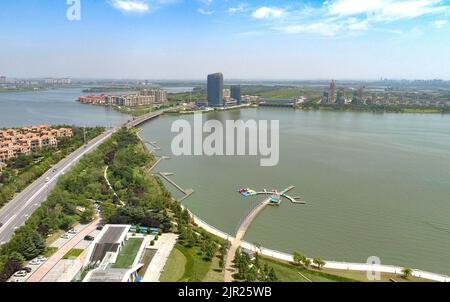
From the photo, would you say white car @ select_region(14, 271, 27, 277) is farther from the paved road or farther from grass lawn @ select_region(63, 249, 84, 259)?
grass lawn @ select_region(63, 249, 84, 259)

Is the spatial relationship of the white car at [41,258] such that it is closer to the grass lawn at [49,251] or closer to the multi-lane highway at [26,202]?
the grass lawn at [49,251]

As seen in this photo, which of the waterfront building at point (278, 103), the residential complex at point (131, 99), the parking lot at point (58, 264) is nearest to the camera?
the parking lot at point (58, 264)

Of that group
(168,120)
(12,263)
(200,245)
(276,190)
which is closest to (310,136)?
(276,190)

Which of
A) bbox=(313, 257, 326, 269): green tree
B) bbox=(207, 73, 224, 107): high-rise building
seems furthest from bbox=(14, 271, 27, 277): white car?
bbox=(207, 73, 224, 107): high-rise building

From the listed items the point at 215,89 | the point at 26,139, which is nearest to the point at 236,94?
the point at 215,89

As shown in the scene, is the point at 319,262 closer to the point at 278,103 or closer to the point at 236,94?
the point at 278,103

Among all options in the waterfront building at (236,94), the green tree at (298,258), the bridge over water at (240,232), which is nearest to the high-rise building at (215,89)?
the waterfront building at (236,94)
